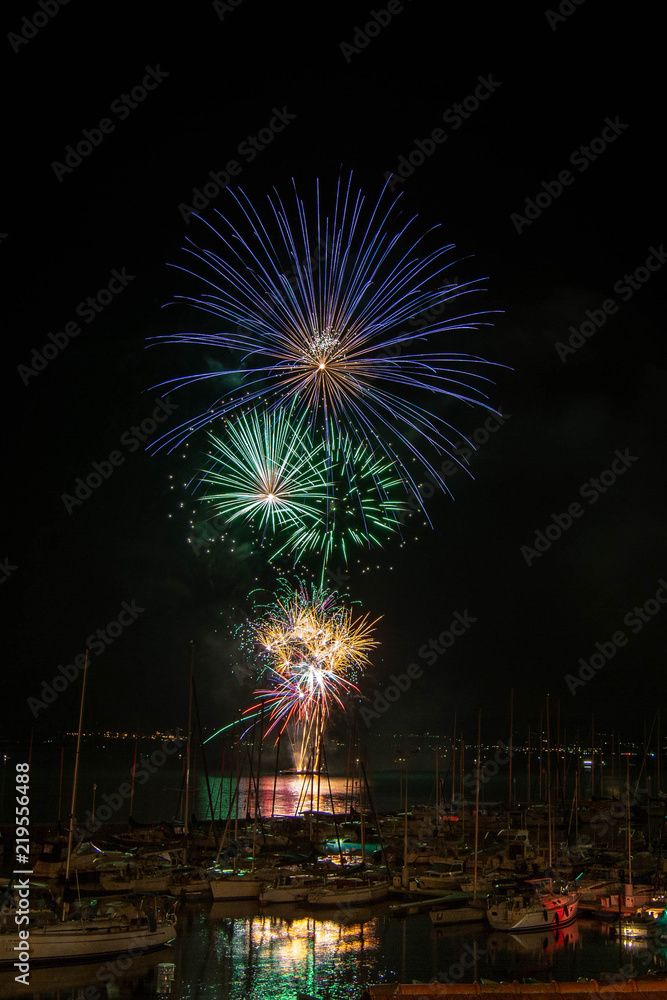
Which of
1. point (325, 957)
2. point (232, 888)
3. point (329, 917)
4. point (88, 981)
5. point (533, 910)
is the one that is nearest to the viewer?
point (88, 981)

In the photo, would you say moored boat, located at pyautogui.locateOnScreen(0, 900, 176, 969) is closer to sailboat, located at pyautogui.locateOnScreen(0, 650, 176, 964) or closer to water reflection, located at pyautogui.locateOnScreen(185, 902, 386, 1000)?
sailboat, located at pyautogui.locateOnScreen(0, 650, 176, 964)

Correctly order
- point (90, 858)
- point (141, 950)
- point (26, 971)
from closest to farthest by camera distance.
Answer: point (26, 971) < point (141, 950) < point (90, 858)

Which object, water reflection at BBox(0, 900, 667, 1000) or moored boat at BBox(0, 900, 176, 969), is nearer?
water reflection at BBox(0, 900, 667, 1000)

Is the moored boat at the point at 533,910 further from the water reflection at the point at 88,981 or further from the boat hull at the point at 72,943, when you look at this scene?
the boat hull at the point at 72,943

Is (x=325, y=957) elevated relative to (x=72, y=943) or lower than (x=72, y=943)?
lower

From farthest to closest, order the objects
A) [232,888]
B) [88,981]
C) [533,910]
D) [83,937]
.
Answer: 1. [232,888]
2. [533,910]
3. [83,937]
4. [88,981]

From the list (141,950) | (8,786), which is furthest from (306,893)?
(8,786)

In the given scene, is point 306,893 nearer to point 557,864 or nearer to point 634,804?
point 557,864

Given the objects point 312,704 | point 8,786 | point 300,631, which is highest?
point 300,631

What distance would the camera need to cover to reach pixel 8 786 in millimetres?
118938

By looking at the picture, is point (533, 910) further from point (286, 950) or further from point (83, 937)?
point (83, 937)

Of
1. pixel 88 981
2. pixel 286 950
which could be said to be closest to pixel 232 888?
pixel 286 950

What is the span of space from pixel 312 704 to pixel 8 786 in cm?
8365

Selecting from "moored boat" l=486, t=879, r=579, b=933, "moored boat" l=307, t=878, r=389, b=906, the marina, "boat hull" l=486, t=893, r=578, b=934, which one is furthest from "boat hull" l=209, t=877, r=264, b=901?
"boat hull" l=486, t=893, r=578, b=934
